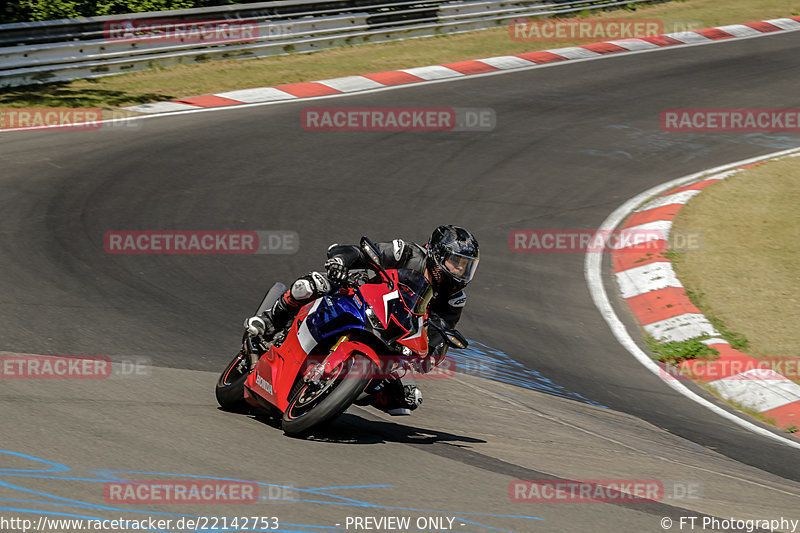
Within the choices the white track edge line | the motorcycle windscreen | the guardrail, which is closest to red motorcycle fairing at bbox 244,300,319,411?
the motorcycle windscreen

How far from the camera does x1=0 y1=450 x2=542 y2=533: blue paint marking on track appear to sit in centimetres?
403

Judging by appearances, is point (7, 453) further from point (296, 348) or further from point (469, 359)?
point (469, 359)

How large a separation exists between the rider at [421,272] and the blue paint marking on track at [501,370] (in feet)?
5.71

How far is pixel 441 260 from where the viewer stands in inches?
222

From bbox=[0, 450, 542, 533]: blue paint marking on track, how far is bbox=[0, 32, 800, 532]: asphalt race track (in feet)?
0.05

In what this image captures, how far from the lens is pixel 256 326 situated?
5.82m

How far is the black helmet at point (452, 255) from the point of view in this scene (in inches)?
222

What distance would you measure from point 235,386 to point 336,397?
108cm

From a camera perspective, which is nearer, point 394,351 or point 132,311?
point 394,351

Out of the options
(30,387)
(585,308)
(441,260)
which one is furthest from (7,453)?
(585,308)

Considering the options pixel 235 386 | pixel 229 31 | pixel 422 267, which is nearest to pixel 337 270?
pixel 422 267

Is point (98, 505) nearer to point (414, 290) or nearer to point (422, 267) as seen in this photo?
point (414, 290)

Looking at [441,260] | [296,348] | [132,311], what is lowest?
[132,311]

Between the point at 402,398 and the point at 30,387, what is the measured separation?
92.4 inches
